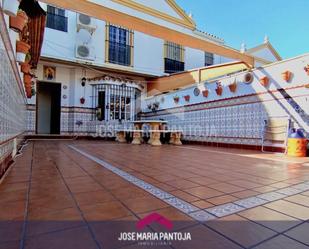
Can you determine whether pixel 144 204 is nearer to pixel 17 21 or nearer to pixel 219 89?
pixel 17 21

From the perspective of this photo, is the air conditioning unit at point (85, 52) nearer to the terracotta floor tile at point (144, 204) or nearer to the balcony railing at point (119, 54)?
the balcony railing at point (119, 54)

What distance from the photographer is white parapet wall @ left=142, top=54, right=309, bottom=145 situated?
4.95 meters

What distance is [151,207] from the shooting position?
1636mm

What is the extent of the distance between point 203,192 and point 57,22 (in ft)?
35.9

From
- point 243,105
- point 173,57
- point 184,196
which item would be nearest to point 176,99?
point 243,105

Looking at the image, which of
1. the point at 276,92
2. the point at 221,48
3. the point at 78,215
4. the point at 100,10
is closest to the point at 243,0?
the point at 221,48

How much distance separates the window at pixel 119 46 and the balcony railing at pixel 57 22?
2076 mm

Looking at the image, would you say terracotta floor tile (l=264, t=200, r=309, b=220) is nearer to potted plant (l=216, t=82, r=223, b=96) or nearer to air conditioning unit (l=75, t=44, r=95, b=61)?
potted plant (l=216, t=82, r=223, b=96)

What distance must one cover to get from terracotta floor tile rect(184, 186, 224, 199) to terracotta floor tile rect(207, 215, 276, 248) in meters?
0.46

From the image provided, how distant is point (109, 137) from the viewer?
34.0 ft

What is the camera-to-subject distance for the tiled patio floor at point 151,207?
119cm

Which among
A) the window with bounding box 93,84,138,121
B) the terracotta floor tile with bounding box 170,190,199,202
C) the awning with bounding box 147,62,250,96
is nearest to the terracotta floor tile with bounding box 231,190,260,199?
the terracotta floor tile with bounding box 170,190,199,202

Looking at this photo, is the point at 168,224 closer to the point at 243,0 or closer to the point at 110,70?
the point at 243,0

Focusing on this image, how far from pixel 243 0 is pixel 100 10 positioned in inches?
243
